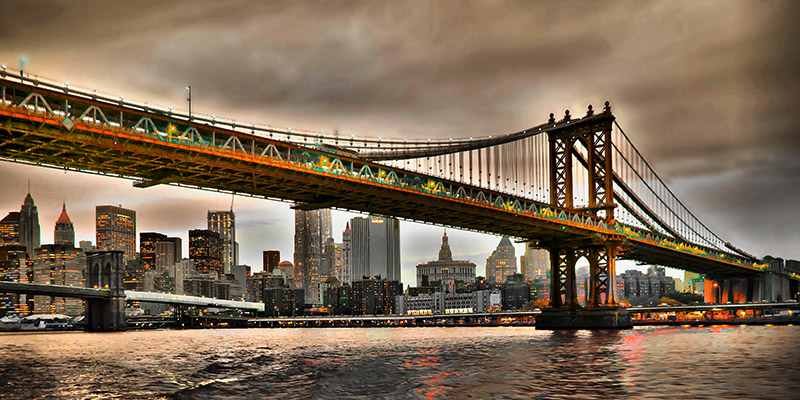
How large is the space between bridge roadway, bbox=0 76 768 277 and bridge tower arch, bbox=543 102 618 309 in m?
3.68

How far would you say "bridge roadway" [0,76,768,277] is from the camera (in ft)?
127

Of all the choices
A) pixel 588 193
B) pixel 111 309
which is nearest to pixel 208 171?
pixel 588 193

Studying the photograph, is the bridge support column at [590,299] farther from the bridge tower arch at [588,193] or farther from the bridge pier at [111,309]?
the bridge pier at [111,309]

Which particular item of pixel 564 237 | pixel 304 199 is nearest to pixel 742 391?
pixel 304 199

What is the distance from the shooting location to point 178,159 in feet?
144

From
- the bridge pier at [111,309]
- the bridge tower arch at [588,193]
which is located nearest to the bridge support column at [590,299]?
the bridge tower arch at [588,193]

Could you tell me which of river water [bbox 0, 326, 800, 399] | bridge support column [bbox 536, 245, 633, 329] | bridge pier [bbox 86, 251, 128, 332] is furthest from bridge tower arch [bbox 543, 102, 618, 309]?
bridge pier [bbox 86, 251, 128, 332]

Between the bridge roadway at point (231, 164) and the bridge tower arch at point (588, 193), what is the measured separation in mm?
3677

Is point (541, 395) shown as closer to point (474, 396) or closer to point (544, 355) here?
point (474, 396)

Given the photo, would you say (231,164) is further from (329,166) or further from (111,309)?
(111,309)

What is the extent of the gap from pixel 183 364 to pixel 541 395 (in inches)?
1144

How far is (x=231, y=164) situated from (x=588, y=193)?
169 ft

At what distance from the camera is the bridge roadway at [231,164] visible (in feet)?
127

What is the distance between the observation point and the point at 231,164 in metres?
46.4
